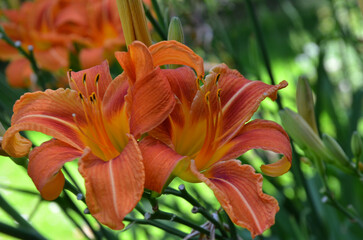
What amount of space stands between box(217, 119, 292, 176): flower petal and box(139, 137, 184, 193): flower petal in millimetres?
88

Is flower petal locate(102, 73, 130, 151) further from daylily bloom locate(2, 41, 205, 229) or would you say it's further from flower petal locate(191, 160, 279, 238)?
flower petal locate(191, 160, 279, 238)

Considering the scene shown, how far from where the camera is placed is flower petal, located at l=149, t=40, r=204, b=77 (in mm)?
542

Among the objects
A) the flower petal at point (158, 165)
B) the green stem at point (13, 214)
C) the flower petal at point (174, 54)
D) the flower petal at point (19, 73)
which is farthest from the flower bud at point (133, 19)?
the flower petal at point (19, 73)

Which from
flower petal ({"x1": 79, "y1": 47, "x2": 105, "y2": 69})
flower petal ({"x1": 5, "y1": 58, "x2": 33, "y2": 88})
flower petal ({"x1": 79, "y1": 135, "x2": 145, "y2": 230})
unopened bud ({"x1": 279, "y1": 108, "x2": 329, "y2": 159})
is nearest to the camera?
flower petal ({"x1": 79, "y1": 135, "x2": 145, "y2": 230})

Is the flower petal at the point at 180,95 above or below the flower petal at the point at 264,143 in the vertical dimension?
above

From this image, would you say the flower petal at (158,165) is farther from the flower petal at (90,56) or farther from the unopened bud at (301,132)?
the flower petal at (90,56)

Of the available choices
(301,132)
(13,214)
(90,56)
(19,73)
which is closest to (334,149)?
(301,132)

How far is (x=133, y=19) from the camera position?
569 mm

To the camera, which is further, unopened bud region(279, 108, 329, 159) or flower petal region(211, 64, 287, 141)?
unopened bud region(279, 108, 329, 159)

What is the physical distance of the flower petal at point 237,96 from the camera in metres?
0.57

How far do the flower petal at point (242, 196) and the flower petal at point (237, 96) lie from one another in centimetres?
6

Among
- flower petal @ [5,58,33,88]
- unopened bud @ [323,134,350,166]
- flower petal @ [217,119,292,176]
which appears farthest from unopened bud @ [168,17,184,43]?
flower petal @ [5,58,33,88]

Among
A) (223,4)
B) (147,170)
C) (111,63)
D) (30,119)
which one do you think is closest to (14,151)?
(30,119)

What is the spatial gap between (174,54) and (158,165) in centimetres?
15
